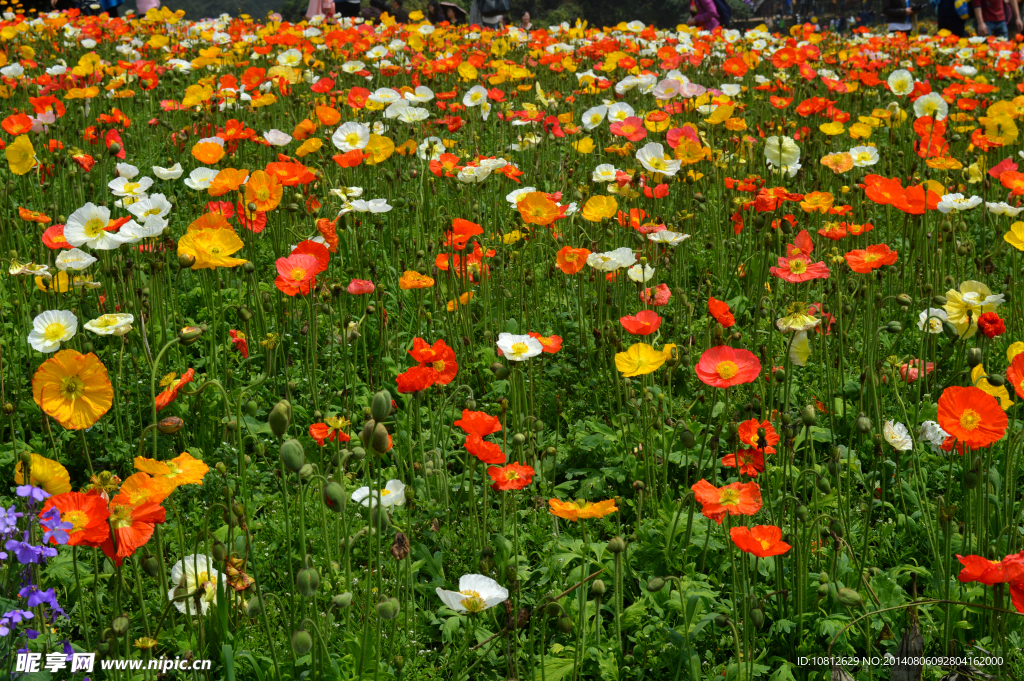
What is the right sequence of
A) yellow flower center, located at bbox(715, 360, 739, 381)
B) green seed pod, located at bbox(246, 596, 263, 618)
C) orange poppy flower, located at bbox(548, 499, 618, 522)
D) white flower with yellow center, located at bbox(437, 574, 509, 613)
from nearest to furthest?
white flower with yellow center, located at bbox(437, 574, 509, 613), green seed pod, located at bbox(246, 596, 263, 618), orange poppy flower, located at bbox(548, 499, 618, 522), yellow flower center, located at bbox(715, 360, 739, 381)

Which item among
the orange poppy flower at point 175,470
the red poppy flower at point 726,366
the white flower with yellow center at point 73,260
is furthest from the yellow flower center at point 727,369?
the white flower with yellow center at point 73,260

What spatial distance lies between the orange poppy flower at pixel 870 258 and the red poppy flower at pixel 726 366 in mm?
677

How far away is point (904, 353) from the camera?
314cm

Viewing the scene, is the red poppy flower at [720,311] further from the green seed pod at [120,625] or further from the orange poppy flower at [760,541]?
the green seed pod at [120,625]

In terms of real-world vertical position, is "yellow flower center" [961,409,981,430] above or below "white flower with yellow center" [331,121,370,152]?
below

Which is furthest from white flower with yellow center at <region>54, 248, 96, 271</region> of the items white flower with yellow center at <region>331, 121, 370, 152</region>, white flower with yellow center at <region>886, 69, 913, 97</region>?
white flower with yellow center at <region>886, 69, 913, 97</region>

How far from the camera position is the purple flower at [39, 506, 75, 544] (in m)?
1.29

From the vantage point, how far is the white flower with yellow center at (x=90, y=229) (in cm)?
250

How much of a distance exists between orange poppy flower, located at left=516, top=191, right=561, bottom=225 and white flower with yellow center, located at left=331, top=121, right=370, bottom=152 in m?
0.83

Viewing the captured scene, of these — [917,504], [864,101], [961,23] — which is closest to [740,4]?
[961,23]

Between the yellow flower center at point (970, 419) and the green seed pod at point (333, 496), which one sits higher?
the yellow flower center at point (970, 419)

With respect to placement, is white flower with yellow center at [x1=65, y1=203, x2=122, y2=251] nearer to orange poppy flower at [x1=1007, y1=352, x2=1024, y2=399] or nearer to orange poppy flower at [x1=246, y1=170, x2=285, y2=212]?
orange poppy flower at [x1=246, y1=170, x2=285, y2=212]

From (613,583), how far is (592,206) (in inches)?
58.6

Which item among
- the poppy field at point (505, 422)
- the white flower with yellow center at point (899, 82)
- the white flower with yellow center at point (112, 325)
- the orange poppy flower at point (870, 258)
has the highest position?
the white flower with yellow center at point (899, 82)
